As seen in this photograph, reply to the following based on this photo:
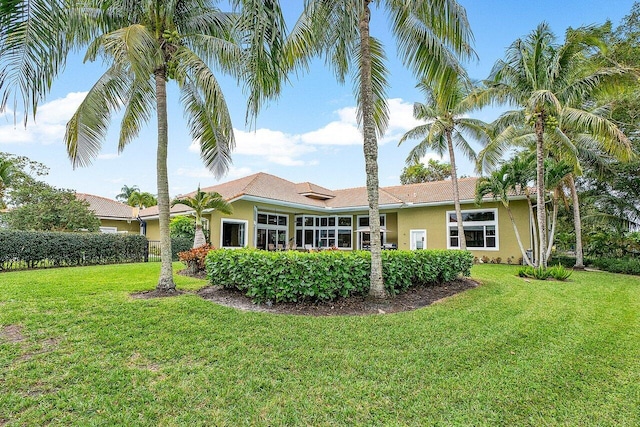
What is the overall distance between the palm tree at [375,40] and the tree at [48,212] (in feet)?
54.4

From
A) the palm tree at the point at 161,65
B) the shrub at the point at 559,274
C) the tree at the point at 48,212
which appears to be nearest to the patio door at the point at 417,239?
the shrub at the point at 559,274

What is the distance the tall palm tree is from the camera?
38.3ft

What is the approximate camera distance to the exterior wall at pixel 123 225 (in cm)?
2451

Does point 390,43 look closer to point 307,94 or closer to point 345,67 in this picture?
point 345,67

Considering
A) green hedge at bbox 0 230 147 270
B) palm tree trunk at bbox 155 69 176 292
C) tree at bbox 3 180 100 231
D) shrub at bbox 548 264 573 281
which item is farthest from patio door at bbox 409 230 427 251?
tree at bbox 3 180 100 231

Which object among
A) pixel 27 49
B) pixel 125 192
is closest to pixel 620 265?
pixel 27 49

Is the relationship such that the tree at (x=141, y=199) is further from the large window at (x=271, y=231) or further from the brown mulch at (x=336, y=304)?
the brown mulch at (x=336, y=304)

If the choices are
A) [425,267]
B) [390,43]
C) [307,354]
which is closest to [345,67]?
[390,43]

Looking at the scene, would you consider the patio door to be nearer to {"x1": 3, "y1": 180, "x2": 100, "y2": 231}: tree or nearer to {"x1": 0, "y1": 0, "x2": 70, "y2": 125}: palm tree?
{"x1": 3, "y1": 180, "x2": 100, "y2": 231}: tree

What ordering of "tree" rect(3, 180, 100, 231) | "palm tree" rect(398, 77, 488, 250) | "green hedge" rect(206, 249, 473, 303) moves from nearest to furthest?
"green hedge" rect(206, 249, 473, 303) → "tree" rect(3, 180, 100, 231) → "palm tree" rect(398, 77, 488, 250)

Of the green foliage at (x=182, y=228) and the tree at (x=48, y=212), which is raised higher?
the tree at (x=48, y=212)

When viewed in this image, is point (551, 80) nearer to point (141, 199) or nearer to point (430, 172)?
point (430, 172)

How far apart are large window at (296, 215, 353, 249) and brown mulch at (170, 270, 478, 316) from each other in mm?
14943

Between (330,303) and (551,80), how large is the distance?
39.7 ft
